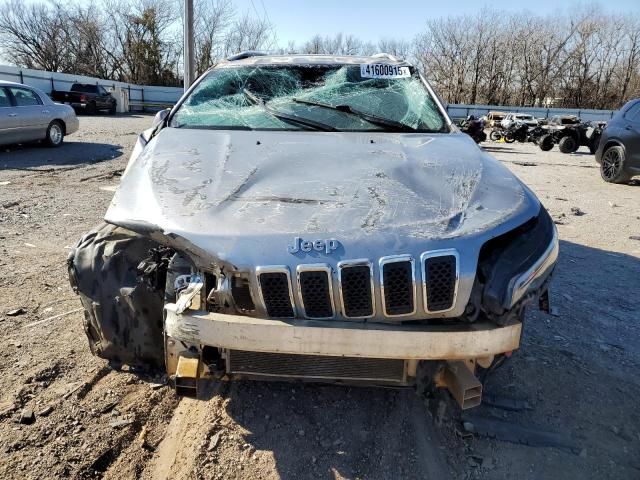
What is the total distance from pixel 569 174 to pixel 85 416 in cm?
1247

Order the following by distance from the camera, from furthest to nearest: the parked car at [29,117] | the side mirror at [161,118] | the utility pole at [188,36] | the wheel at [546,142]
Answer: the wheel at [546,142]
the utility pole at [188,36]
the parked car at [29,117]
the side mirror at [161,118]

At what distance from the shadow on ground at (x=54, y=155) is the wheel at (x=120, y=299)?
25.2ft

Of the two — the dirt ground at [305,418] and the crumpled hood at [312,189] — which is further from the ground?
A: the crumpled hood at [312,189]

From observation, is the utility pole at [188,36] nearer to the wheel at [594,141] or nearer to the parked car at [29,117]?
the parked car at [29,117]

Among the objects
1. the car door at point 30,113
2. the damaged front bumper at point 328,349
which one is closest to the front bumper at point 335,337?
the damaged front bumper at point 328,349

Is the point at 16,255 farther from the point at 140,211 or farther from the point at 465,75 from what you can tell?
the point at 465,75

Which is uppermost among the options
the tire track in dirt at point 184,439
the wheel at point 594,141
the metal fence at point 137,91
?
the metal fence at point 137,91

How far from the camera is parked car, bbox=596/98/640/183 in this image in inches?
379

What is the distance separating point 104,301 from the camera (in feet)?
7.68

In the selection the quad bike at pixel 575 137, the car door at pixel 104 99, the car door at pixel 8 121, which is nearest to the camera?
the car door at pixel 8 121

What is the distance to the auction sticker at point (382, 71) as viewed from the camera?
372cm

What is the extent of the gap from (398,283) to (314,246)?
34cm

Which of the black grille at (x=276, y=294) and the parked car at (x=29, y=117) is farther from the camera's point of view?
the parked car at (x=29, y=117)

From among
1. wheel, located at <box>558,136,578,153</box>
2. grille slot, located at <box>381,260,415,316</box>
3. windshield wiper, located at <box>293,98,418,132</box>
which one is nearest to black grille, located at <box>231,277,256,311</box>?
grille slot, located at <box>381,260,415,316</box>
